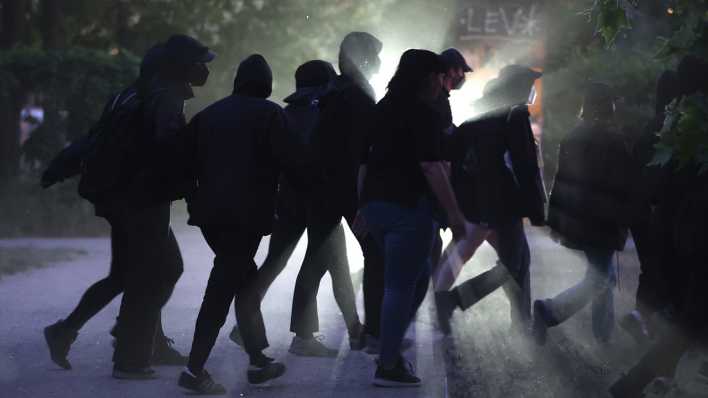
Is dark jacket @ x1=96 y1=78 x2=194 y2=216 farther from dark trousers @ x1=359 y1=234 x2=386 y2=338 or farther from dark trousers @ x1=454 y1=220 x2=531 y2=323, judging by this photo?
dark trousers @ x1=454 y1=220 x2=531 y2=323

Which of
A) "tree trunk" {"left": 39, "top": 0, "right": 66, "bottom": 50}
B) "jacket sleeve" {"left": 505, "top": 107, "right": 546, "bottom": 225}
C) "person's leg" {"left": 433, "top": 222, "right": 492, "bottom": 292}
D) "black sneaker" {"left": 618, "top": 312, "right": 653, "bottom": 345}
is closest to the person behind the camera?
"black sneaker" {"left": 618, "top": 312, "right": 653, "bottom": 345}

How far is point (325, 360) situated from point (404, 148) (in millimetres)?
1690

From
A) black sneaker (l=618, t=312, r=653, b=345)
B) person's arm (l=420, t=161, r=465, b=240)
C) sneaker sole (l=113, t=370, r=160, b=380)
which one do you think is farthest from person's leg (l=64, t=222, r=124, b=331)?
black sneaker (l=618, t=312, r=653, b=345)

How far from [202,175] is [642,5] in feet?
7.95

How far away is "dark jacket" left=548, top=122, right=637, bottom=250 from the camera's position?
8289mm

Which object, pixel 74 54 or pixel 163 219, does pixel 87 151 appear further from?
pixel 74 54

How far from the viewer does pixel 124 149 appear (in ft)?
23.7

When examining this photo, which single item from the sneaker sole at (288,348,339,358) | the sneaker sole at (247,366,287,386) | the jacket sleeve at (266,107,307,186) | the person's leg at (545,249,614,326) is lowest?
the sneaker sole at (247,366,287,386)

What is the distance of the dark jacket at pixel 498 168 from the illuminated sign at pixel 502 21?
78.0 feet

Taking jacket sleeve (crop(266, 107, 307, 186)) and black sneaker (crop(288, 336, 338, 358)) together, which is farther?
black sneaker (crop(288, 336, 338, 358))

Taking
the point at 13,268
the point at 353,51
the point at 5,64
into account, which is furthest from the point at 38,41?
the point at 353,51

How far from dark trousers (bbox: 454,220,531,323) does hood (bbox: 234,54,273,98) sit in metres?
2.45

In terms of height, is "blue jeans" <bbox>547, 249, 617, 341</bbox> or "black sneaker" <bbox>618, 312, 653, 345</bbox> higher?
"blue jeans" <bbox>547, 249, 617, 341</bbox>

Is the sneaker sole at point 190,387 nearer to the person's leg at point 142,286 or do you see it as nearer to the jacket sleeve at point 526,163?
the person's leg at point 142,286
